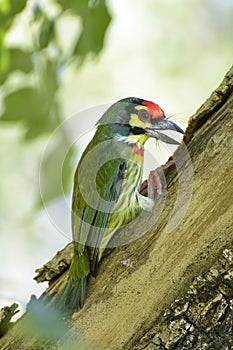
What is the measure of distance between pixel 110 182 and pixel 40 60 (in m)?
0.62

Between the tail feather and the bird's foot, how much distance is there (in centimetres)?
34

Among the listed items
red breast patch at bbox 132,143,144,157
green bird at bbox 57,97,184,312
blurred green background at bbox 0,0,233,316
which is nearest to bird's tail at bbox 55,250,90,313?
green bird at bbox 57,97,184,312

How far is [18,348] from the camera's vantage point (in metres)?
2.39

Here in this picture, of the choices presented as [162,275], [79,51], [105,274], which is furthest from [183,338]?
[79,51]

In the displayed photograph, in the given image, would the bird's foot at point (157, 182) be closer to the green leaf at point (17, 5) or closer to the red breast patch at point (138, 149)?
the red breast patch at point (138, 149)

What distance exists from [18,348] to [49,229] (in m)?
3.58

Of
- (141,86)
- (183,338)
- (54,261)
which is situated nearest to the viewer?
(183,338)

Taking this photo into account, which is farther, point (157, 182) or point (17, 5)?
point (17, 5)

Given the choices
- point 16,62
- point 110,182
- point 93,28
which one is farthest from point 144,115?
point 16,62

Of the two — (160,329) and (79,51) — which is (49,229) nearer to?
(79,51)

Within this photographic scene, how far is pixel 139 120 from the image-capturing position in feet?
9.25

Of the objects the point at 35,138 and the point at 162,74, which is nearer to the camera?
the point at 35,138

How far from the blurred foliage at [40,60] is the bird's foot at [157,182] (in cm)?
46

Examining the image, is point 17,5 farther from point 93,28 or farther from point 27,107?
point 27,107
